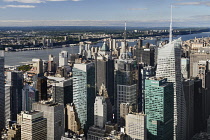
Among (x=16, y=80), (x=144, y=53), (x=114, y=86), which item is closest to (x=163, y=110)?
(x=114, y=86)

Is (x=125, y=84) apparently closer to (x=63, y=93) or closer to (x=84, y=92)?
(x=84, y=92)

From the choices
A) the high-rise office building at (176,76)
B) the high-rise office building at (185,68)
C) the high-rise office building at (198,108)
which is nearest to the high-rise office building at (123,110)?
the high-rise office building at (176,76)

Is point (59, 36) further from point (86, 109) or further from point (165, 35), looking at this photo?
point (86, 109)

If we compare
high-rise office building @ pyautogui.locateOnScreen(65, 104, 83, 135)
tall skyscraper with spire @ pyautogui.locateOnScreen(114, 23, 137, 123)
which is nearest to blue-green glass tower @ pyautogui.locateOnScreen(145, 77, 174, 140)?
tall skyscraper with spire @ pyautogui.locateOnScreen(114, 23, 137, 123)

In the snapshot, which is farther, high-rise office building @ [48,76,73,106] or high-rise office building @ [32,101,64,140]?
high-rise office building @ [48,76,73,106]

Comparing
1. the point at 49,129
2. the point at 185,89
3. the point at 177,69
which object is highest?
the point at 177,69

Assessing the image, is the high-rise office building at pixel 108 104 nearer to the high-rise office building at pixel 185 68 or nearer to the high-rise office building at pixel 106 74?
the high-rise office building at pixel 106 74

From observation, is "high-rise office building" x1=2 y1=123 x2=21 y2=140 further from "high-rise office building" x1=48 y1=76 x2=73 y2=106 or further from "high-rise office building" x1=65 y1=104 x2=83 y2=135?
"high-rise office building" x1=48 y1=76 x2=73 y2=106
